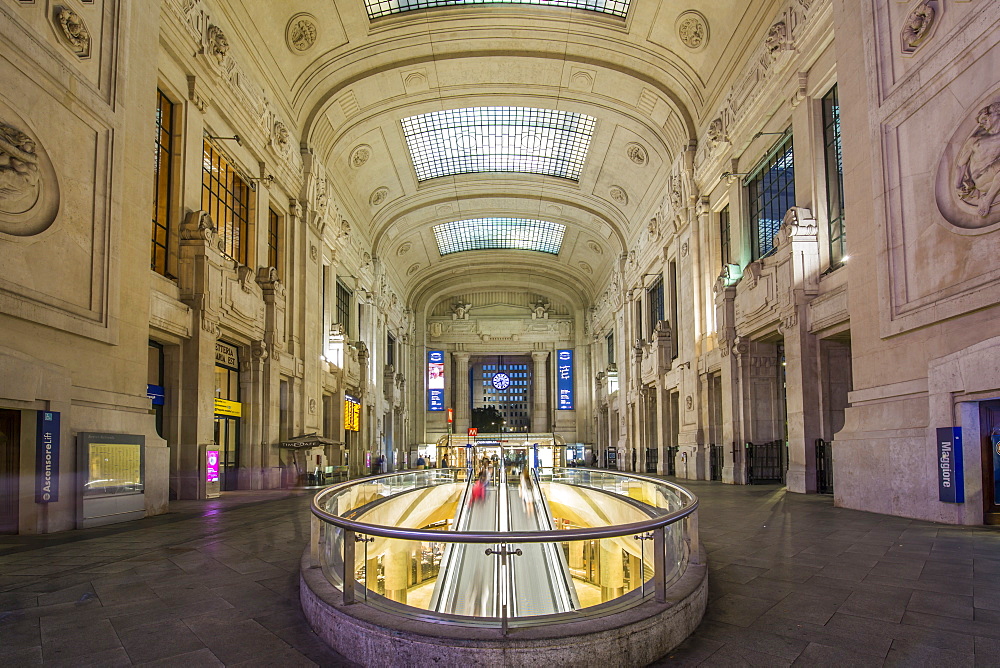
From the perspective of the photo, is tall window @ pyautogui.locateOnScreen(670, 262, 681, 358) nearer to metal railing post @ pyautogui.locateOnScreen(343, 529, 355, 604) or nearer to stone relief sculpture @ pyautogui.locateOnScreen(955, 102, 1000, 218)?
stone relief sculpture @ pyautogui.locateOnScreen(955, 102, 1000, 218)

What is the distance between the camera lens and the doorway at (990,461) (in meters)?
8.81

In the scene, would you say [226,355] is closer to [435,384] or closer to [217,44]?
[217,44]

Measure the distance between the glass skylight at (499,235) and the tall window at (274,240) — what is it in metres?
18.1

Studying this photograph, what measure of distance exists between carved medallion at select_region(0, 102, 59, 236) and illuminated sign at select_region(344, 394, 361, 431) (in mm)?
18776

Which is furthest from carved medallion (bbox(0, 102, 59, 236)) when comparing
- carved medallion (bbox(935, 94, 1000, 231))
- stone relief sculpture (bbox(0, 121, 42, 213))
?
carved medallion (bbox(935, 94, 1000, 231))

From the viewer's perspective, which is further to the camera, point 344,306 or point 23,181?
point 344,306

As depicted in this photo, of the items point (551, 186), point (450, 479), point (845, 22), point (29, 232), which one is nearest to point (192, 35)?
point (29, 232)

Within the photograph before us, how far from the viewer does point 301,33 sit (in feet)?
65.2

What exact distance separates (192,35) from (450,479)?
37.7 ft

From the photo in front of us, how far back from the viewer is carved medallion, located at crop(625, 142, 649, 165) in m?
26.5

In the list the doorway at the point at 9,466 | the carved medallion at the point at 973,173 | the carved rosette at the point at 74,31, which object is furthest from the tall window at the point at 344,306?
the carved medallion at the point at 973,173

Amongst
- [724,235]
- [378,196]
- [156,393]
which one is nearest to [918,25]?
A: [724,235]

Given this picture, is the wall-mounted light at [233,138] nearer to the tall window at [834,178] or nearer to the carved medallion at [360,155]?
the carved medallion at [360,155]

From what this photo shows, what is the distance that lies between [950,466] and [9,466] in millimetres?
12688
